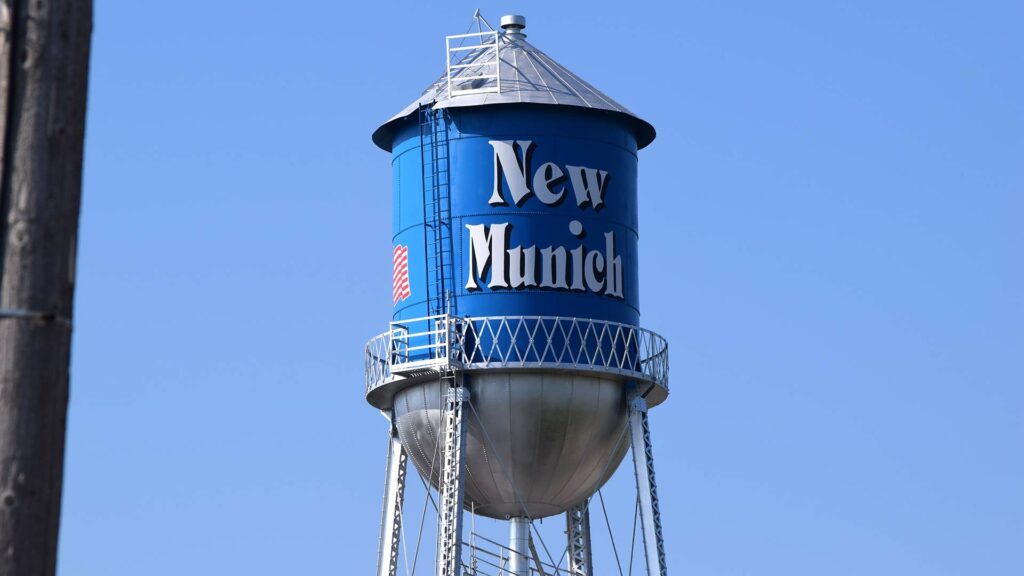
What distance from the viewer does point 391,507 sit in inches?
1439

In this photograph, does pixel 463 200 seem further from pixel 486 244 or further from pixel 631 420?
pixel 631 420

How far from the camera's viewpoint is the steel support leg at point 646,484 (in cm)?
3500

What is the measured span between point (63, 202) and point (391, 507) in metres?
29.4

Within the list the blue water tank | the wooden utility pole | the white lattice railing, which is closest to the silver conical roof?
the blue water tank

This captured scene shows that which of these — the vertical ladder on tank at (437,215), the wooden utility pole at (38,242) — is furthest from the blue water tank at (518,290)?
the wooden utility pole at (38,242)

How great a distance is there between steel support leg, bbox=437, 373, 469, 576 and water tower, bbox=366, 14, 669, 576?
4 cm

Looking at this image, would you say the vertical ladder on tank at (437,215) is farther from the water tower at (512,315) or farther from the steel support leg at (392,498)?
the steel support leg at (392,498)

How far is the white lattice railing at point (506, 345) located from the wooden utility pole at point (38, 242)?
2661cm

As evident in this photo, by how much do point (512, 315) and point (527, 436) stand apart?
216cm

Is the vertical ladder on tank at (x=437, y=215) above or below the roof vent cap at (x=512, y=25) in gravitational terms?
below

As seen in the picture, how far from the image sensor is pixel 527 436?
34.4 meters

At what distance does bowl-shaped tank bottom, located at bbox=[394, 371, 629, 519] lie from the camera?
112 feet

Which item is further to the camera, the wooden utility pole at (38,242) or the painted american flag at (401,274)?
the painted american flag at (401,274)

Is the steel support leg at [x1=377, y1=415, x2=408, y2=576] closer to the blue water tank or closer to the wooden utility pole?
the blue water tank
